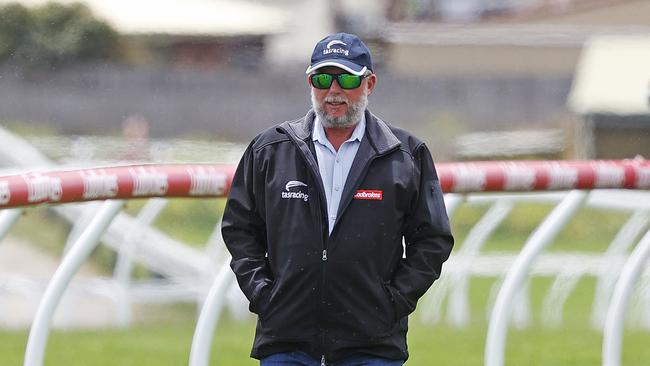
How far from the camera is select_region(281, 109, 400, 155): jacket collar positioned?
4234 mm

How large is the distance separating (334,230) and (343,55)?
1.47 ft

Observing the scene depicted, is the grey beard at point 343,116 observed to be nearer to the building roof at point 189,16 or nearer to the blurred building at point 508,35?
the building roof at point 189,16

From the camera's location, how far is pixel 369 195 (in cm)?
418

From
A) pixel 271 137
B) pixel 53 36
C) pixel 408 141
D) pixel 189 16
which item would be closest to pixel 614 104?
pixel 189 16

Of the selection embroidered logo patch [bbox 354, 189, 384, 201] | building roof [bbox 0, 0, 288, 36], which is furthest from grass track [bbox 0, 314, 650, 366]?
building roof [bbox 0, 0, 288, 36]

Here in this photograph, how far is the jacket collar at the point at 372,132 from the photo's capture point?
13.9ft

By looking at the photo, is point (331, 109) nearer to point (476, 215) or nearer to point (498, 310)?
point (498, 310)

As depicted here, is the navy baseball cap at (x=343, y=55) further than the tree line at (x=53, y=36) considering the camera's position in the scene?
No

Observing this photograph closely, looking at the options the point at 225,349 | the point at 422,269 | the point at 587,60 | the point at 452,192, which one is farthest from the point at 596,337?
the point at 587,60

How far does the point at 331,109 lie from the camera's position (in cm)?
419

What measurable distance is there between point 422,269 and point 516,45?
1224 inches

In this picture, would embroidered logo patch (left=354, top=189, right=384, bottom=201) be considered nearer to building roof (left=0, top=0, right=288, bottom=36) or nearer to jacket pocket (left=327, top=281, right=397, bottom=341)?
jacket pocket (left=327, top=281, right=397, bottom=341)

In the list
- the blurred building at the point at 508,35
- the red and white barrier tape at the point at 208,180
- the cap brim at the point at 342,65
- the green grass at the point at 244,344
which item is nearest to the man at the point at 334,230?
the cap brim at the point at 342,65

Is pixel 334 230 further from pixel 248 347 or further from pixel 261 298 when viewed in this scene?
pixel 248 347
